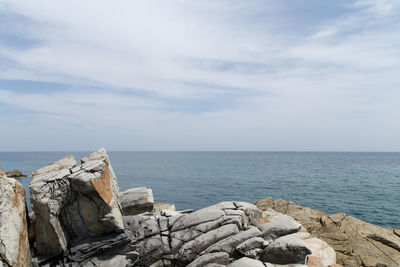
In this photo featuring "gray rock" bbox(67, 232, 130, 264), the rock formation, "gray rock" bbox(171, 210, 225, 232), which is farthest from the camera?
"gray rock" bbox(171, 210, 225, 232)

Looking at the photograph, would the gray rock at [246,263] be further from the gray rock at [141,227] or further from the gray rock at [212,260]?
the gray rock at [141,227]

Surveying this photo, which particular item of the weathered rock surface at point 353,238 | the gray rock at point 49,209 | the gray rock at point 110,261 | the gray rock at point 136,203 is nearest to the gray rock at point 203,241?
the gray rock at point 110,261

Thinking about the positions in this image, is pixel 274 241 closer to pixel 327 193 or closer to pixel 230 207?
pixel 230 207

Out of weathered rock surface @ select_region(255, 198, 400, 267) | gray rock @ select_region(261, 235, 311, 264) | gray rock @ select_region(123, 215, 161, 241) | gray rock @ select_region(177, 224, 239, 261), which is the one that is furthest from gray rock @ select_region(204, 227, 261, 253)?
weathered rock surface @ select_region(255, 198, 400, 267)

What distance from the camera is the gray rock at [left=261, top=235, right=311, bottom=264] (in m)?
12.7

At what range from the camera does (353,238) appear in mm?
17984

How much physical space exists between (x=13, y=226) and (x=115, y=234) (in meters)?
4.56

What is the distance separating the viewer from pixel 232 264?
12602 millimetres

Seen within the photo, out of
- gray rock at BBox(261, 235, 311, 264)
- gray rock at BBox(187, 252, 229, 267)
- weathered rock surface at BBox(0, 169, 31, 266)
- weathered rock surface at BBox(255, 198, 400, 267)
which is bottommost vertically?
weathered rock surface at BBox(255, 198, 400, 267)

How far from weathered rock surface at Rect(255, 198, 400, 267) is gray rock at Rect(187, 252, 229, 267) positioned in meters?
7.34

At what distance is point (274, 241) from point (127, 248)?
7766mm

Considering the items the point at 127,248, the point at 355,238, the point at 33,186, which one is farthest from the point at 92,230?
the point at 355,238

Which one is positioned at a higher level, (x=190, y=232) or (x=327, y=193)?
(x=190, y=232)

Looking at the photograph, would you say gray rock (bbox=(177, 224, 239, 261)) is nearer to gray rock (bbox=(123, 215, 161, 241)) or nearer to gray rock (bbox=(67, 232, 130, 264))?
gray rock (bbox=(123, 215, 161, 241))
